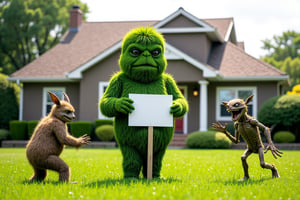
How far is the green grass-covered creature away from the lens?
615 cm

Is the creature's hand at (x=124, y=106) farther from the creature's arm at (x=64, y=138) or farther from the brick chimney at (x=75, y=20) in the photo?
the brick chimney at (x=75, y=20)

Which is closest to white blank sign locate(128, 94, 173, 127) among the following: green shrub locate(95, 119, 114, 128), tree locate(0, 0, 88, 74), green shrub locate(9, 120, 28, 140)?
green shrub locate(95, 119, 114, 128)

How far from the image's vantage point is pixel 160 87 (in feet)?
21.3

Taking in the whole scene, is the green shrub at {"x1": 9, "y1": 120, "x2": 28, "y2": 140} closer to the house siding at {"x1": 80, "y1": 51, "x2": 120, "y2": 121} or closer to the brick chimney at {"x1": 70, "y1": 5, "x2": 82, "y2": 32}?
the house siding at {"x1": 80, "y1": 51, "x2": 120, "y2": 121}

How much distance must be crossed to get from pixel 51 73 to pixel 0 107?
296 centimetres

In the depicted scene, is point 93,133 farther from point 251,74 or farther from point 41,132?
point 41,132

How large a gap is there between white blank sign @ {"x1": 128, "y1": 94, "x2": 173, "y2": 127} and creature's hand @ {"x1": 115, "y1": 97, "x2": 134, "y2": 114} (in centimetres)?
8

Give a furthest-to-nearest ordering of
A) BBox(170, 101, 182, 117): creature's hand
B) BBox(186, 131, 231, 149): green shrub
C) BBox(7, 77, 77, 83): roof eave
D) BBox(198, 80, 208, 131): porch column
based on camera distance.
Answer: BBox(7, 77, 77, 83): roof eave, BBox(198, 80, 208, 131): porch column, BBox(186, 131, 231, 149): green shrub, BBox(170, 101, 182, 117): creature's hand

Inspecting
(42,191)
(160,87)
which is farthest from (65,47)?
(42,191)

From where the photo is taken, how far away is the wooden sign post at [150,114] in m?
6.01

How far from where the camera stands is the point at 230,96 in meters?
19.0

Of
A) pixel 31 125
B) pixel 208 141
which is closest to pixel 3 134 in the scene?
pixel 31 125

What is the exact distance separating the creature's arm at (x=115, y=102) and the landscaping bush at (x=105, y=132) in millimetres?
11302

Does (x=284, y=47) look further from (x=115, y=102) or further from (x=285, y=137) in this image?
(x=115, y=102)
